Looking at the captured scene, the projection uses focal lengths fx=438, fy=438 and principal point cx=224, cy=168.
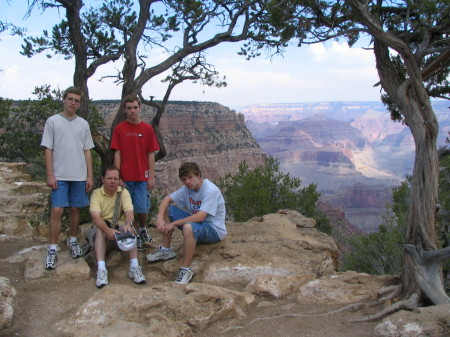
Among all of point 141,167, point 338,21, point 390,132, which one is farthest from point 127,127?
point 390,132

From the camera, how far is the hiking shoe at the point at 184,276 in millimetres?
4207

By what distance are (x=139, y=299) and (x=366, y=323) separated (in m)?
1.83

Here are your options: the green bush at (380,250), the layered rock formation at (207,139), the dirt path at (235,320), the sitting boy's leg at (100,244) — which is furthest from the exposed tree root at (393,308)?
the layered rock formation at (207,139)

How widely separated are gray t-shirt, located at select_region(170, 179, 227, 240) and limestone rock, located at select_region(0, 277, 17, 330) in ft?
5.55

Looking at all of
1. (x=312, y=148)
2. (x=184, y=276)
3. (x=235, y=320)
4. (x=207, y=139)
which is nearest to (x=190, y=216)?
(x=184, y=276)

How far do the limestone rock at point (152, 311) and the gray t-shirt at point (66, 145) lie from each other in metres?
1.25

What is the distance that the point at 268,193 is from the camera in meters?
10.8

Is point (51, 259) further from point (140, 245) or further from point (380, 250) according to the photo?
point (380, 250)

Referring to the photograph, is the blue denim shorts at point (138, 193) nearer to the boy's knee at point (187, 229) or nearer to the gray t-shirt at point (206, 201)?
the gray t-shirt at point (206, 201)

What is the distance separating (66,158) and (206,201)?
1.46 m

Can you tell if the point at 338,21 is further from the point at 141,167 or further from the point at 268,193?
the point at 268,193

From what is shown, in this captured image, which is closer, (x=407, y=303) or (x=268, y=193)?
(x=407, y=303)

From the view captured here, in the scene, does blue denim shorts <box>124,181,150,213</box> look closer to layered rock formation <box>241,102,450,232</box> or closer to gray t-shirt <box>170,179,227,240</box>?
gray t-shirt <box>170,179,227,240</box>

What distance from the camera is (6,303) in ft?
11.4
